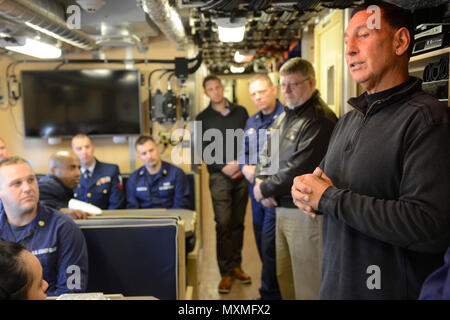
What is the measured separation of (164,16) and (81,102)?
5.89ft

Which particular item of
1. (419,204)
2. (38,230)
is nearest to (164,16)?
(38,230)

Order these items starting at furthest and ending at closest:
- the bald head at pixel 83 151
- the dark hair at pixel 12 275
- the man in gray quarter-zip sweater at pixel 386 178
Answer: the bald head at pixel 83 151, the man in gray quarter-zip sweater at pixel 386 178, the dark hair at pixel 12 275

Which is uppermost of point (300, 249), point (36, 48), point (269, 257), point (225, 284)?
point (36, 48)

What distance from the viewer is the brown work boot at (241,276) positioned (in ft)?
9.96

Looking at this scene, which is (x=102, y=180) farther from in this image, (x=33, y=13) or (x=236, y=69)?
(x=236, y=69)

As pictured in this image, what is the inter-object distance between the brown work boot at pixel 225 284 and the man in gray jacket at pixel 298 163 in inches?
36.9

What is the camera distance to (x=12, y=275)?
2.76 feet

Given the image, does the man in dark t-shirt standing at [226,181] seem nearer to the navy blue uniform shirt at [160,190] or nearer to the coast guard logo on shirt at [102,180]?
the navy blue uniform shirt at [160,190]

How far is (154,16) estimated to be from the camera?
2.03 meters

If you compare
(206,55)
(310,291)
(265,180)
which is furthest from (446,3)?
(206,55)

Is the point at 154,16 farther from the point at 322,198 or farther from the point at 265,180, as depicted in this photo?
the point at 322,198

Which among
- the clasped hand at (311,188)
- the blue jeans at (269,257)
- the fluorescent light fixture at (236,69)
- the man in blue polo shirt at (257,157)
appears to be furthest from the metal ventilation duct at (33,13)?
the fluorescent light fixture at (236,69)
